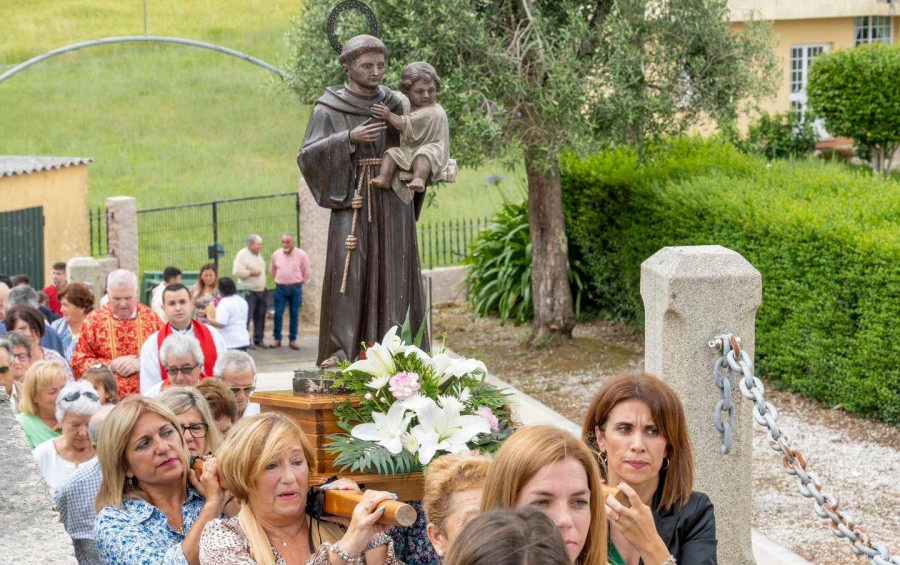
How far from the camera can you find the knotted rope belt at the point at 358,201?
19.4 ft

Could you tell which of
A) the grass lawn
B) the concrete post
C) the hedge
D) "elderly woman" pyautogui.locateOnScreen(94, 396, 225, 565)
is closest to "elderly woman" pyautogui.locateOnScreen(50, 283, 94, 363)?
the concrete post

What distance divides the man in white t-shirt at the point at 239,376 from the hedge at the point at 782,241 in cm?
664

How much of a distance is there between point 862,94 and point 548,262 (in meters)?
12.2

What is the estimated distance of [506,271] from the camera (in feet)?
59.1

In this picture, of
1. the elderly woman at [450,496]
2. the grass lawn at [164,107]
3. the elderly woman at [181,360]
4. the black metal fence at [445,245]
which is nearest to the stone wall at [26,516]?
the elderly woman at [450,496]

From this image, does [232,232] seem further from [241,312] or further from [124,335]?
[124,335]

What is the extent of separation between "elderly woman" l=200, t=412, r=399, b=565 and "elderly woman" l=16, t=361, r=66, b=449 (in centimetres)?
285

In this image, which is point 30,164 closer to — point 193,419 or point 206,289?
point 206,289

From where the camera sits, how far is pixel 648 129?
15.6 metres

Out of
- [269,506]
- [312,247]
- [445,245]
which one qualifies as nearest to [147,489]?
[269,506]

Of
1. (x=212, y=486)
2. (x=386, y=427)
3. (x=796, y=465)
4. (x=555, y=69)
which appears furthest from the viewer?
(x=555, y=69)

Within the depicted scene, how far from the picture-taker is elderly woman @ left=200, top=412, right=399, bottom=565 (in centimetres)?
405

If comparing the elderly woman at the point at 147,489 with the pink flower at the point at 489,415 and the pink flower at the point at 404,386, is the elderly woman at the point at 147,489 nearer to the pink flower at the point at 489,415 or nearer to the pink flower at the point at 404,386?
the pink flower at the point at 404,386

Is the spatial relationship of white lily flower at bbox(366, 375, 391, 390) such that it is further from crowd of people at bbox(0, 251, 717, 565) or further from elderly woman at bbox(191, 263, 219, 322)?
elderly woman at bbox(191, 263, 219, 322)
